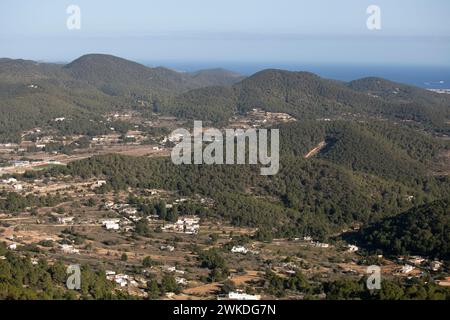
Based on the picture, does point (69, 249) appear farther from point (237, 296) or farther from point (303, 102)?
point (303, 102)

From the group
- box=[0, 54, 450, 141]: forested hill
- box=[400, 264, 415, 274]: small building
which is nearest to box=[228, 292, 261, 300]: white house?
box=[400, 264, 415, 274]: small building

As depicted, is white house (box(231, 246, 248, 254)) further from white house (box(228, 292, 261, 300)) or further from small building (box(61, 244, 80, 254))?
small building (box(61, 244, 80, 254))

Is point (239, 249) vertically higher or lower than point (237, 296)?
lower

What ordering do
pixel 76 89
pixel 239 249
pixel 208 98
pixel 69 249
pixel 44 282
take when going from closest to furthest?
1. pixel 44 282
2. pixel 69 249
3. pixel 239 249
4. pixel 208 98
5. pixel 76 89

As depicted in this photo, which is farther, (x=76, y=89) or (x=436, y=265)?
(x=76, y=89)

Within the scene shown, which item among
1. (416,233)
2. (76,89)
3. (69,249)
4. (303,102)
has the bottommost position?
(69,249)

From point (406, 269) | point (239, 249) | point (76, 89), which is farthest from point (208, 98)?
point (406, 269)
